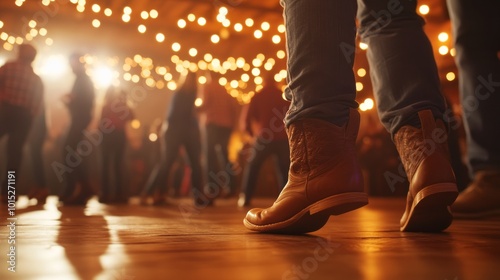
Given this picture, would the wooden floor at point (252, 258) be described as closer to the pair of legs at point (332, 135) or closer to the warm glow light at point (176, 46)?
the pair of legs at point (332, 135)

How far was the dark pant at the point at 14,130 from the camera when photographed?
3.24 meters

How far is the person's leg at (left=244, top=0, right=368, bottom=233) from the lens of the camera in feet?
2.97

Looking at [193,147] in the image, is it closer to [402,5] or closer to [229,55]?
[402,5]

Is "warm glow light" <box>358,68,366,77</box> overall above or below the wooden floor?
above

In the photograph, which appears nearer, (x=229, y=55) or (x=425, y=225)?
(x=425, y=225)

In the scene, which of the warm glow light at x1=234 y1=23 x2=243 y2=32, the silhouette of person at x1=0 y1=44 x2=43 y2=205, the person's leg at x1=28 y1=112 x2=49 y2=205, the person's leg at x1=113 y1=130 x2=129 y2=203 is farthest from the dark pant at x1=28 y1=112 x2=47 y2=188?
the warm glow light at x1=234 y1=23 x2=243 y2=32

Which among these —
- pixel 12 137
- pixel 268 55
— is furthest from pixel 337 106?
pixel 268 55

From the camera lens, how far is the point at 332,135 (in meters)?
0.92

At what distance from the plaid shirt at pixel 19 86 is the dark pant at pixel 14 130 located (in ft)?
0.16

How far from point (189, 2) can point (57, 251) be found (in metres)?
6.50

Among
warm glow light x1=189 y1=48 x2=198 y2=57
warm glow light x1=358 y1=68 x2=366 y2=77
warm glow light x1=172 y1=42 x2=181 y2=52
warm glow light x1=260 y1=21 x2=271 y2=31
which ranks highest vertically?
warm glow light x1=260 y1=21 x2=271 y2=31

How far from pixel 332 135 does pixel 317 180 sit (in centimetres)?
9

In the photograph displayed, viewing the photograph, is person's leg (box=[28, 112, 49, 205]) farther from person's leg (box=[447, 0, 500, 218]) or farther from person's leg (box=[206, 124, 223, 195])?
person's leg (box=[447, 0, 500, 218])

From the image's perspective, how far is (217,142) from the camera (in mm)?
4266
